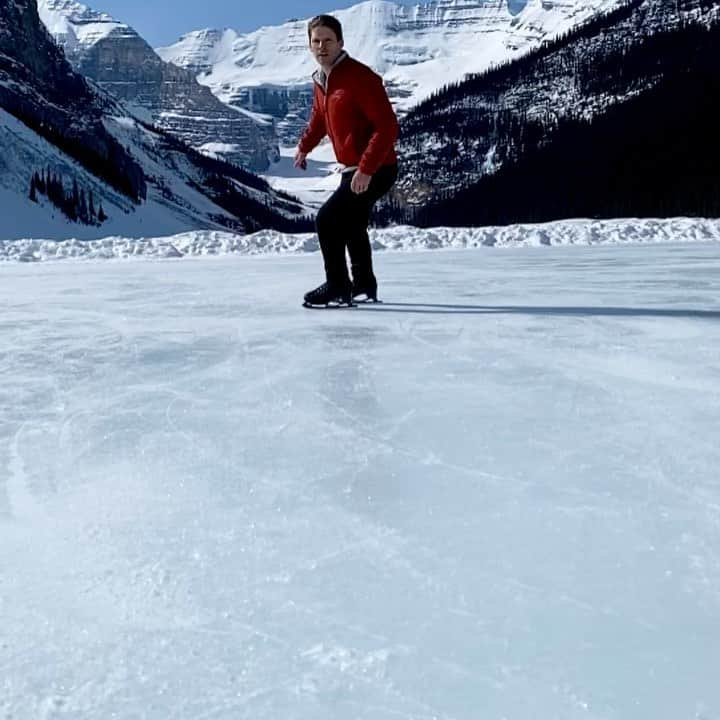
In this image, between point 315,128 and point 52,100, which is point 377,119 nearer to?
point 315,128

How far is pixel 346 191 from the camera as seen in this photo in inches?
206

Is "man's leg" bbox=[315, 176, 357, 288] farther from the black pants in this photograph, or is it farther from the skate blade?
the skate blade

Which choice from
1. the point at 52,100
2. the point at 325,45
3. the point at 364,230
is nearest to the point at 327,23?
the point at 325,45

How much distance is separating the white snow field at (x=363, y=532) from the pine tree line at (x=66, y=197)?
78.1 meters

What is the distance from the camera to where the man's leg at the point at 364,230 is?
5.29m

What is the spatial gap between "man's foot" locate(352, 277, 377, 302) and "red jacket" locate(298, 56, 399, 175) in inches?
32.5

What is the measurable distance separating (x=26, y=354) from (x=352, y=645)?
2898 millimetres

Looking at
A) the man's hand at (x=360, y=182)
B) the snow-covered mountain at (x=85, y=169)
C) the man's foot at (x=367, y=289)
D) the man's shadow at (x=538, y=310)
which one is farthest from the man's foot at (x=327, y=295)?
the snow-covered mountain at (x=85, y=169)

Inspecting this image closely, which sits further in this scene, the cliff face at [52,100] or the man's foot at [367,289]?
the cliff face at [52,100]

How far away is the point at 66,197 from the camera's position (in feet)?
257

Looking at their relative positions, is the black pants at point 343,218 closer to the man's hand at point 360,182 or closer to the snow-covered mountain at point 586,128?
the man's hand at point 360,182

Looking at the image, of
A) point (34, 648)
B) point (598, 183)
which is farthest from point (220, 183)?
point (34, 648)

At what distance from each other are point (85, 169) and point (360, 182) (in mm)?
91528

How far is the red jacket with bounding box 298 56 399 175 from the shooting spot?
4.92 m
